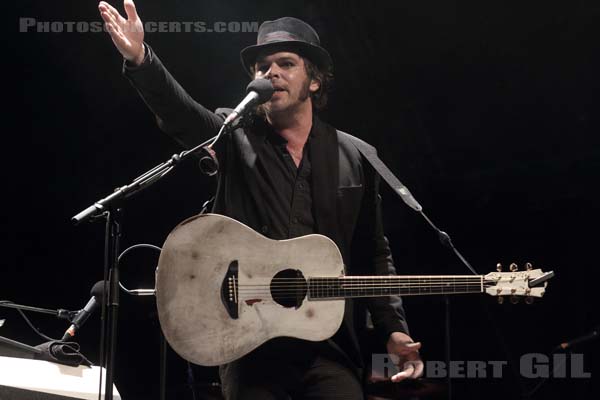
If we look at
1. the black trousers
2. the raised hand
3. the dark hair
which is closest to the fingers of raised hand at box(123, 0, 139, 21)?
the raised hand

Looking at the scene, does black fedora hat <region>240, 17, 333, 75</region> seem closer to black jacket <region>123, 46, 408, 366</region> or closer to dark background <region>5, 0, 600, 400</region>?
black jacket <region>123, 46, 408, 366</region>

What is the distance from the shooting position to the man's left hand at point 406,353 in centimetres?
303

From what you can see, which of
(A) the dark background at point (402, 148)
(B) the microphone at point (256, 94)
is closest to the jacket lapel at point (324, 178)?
(B) the microphone at point (256, 94)

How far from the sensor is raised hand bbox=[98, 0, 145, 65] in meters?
2.60

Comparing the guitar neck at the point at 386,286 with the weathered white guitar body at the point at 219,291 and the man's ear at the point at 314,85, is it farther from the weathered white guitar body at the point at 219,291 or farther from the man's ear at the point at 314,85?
the man's ear at the point at 314,85

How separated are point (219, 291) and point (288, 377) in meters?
0.43

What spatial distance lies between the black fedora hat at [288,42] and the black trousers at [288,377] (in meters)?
1.34

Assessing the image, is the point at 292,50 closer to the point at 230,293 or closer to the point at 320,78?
the point at 320,78

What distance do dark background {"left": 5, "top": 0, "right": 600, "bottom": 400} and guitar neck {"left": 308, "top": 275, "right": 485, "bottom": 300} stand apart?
1.44 metres

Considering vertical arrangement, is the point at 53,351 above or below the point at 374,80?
below

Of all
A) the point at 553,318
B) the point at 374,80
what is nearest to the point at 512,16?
the point at 374,80

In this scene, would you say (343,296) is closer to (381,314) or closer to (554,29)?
(381,314)

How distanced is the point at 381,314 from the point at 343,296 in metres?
0.31

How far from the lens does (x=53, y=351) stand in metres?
2.95
